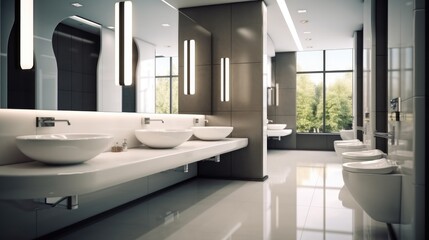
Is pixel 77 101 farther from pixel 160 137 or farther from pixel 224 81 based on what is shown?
pixel 224 81

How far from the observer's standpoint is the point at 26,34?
85.9 inches

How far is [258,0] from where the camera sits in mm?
5059

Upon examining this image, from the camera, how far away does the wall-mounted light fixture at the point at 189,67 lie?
→ 4672 millimetres

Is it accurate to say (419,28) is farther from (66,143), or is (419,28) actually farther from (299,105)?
(299,105)

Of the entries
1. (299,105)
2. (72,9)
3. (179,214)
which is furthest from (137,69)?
(299,105)

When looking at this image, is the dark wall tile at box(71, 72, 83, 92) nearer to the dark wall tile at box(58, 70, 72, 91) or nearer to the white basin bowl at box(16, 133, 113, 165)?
the dark wall tile at box(58, 70, 72, 91)

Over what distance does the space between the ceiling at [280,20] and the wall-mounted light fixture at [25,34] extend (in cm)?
56

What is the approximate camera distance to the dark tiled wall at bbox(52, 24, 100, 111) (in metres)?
2.68

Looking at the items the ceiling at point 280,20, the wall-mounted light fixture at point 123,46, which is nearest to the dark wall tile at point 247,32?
the ceiling at point 280,20

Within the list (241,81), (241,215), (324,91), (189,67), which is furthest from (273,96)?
(241,215)

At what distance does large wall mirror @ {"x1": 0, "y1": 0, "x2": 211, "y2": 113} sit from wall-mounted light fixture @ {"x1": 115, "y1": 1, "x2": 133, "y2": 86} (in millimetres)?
177

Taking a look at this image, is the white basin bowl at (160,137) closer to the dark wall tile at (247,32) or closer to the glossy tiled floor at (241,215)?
the glossy tiled floor at (241,215)

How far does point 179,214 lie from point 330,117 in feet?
22.7

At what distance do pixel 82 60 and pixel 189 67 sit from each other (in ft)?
6.42
